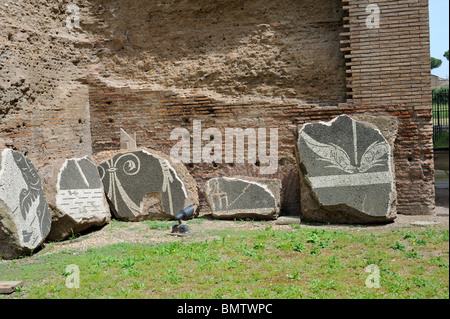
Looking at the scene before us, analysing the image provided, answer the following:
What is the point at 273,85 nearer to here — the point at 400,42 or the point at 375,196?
the point at 400,42

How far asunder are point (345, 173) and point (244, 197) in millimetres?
1636

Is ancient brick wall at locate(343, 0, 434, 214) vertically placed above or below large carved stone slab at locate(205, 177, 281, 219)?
above

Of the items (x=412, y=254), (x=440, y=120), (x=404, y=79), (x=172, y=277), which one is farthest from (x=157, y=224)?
(x=440, y=120)

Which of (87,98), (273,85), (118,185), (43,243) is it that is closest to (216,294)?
(43,243)

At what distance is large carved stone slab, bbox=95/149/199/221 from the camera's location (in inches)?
289

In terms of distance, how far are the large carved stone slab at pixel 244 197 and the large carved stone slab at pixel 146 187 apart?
1.47 feet

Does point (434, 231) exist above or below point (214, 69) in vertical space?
below

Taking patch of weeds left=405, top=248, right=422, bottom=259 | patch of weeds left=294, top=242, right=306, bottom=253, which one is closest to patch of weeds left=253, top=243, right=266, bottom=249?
patch of weeds left=294, top=242, right=306, bottom=253

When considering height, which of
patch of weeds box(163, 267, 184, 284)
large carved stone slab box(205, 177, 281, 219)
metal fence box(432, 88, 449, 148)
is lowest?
patch of weeds box(163, 267, 184, 284)

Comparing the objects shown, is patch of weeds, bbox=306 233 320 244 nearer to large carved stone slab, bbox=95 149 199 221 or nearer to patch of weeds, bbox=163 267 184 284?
patch of weeds, bbox=163 267 184 284

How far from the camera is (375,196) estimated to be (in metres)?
6.56

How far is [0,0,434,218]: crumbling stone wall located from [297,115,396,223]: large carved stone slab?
697 mm

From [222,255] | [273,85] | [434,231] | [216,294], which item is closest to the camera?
[216,294]

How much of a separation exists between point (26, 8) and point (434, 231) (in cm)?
735
